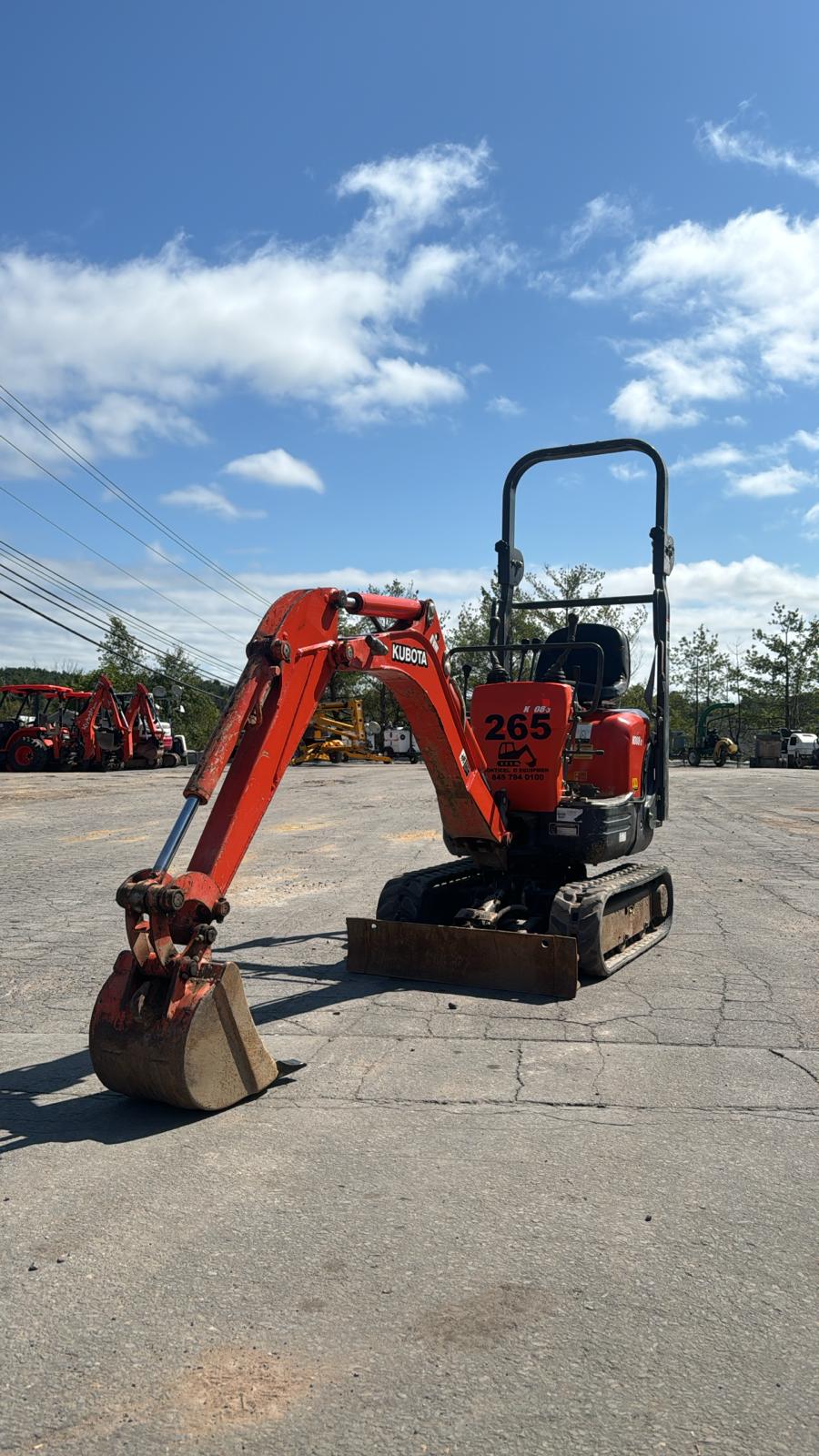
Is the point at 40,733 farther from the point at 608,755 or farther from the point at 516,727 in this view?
the point at 516,727

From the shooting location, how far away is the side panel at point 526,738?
26.0 feet

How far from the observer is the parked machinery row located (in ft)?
117

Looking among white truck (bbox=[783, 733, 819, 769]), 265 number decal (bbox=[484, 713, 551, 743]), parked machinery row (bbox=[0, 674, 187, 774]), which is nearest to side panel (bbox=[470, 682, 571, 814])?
265 number decal (bbox=[484, 713, 551, 743])

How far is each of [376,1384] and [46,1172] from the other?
1867 mm

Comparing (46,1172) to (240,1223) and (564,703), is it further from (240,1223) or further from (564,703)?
(564,703)

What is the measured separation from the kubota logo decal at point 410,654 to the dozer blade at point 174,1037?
234 cm

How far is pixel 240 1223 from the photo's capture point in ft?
12.3

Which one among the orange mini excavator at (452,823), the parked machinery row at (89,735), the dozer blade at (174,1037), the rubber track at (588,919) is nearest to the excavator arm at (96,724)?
the parked machinery row at (89,735)

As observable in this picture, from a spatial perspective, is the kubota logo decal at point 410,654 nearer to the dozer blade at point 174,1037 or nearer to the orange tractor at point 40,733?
the dozer blade at point 174,1037

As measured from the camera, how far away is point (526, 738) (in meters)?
7.98

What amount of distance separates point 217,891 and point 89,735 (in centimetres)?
3187

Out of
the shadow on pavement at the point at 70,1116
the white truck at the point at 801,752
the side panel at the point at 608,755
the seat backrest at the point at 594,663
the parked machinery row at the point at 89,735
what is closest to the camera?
the shadow on pavement at the point at 70,1116

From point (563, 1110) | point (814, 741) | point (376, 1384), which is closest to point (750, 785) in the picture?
point (814, 741)

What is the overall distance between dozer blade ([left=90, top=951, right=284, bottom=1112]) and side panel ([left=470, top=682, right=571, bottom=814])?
3.61 metres
